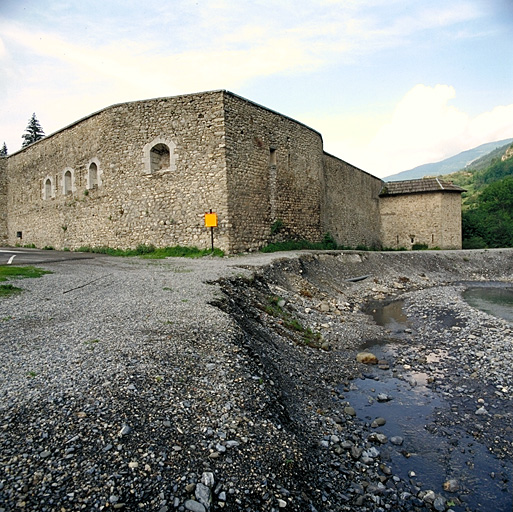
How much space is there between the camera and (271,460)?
312 cm

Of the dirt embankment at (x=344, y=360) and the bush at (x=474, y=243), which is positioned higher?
the bush at (x=474, y=243)

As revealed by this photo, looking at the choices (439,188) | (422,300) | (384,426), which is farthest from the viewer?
(439,188)

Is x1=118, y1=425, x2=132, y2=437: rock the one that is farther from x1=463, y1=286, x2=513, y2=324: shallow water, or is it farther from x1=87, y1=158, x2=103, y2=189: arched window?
x1=87, y1=158, x2=103, y2=189: arched window

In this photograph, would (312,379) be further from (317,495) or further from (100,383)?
(100,383)

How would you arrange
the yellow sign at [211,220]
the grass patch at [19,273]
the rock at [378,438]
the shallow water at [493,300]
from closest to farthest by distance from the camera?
the rock at [378,438] < the grass patch at [19,273] < the shallow water at [493,300] < the yellow sign at [211,220]

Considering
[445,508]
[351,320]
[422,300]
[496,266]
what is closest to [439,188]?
[496,266]

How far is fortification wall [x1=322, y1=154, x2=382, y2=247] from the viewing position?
79.5 feet

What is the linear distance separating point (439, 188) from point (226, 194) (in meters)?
21.7

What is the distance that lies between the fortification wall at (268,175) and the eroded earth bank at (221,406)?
7.62 m

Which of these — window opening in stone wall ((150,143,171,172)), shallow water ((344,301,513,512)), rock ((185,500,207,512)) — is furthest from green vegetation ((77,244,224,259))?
rock ((185,500,207,512))

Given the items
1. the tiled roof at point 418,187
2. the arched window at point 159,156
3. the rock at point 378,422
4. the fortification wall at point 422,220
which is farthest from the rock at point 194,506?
the tiled roof at point 418,187

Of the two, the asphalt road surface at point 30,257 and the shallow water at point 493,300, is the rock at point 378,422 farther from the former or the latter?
the asphalt road surface at point 30,257

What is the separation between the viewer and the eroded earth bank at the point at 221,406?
8.84ft

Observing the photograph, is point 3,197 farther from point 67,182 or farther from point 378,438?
point 378,438
